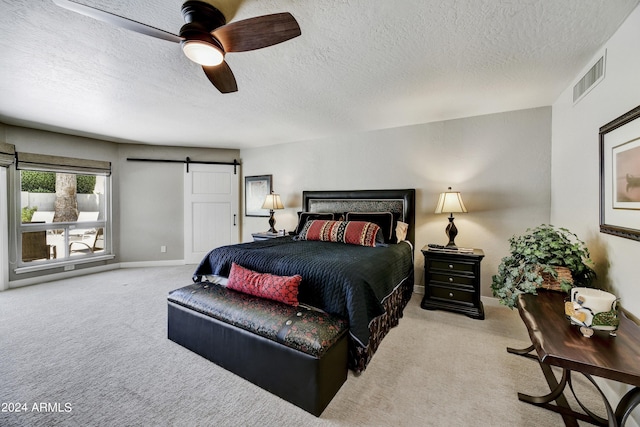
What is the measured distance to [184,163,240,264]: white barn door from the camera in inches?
210

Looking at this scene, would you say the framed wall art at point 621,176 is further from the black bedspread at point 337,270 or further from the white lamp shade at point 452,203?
the black bedspread at point 337,270

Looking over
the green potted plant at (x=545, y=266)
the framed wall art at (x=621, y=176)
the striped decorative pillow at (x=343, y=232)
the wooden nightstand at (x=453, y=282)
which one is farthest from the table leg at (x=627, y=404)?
the striped decorative pillow at (x=343, y=232)

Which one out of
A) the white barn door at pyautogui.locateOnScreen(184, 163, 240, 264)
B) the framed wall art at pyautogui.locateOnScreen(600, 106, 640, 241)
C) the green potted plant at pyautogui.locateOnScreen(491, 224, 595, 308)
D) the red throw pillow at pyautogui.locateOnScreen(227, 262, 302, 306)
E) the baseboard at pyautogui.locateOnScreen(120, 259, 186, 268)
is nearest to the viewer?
the framed wall art at pyautogui.locateOnScreen(600, 106, 640, 241)

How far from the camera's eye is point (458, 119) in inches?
135

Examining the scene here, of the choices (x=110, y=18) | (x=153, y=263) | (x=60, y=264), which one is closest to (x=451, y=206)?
(x=110, y=18)

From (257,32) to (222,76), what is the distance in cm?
60

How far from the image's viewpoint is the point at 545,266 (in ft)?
6.16

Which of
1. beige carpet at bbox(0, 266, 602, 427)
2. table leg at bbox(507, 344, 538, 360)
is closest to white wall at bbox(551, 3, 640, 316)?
table leg at bbox(507, 344, 538, 360)

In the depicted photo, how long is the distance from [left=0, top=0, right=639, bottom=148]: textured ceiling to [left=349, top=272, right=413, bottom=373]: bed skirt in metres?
2.14

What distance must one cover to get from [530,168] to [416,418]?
305 centimetres

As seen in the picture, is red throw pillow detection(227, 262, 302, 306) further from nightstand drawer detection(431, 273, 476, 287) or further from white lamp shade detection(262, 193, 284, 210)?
white lamp shade detection(262, 193, 284, 210)

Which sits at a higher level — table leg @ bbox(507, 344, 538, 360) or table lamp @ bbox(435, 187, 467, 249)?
table lamp @ bbox(435, 187, 467, 249)

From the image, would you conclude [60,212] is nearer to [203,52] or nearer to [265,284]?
[265,284]

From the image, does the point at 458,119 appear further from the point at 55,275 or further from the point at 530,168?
the point at 55,275
